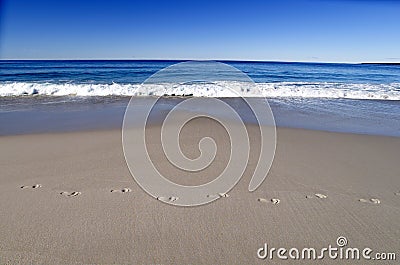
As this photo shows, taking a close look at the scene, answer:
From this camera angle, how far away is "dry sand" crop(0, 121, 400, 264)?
2.51 meters

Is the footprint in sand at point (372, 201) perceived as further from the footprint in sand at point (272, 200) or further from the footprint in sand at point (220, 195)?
the footprint in sand at point (220, 195)

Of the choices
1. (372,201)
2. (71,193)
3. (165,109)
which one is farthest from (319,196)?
(165,109)

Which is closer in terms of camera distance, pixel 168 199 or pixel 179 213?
pixel 179 213

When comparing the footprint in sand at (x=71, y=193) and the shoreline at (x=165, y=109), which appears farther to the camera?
the shoreline at (x=165, y=109)

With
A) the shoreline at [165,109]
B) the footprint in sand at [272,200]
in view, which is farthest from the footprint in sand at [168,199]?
the shoreline at [165,109]

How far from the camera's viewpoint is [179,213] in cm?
311

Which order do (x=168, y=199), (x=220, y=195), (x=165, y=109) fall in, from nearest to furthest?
(x=168, y=199) → (x=220, y=195) → (x=165, y=109)

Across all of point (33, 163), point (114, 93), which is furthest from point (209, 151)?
point (114, 93)

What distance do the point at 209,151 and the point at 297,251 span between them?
9.38ft

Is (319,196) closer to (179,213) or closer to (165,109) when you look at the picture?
(179,213)

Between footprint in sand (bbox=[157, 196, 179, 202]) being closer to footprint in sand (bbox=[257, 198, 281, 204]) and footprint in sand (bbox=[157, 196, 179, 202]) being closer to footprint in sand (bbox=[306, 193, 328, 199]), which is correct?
footprint in sand (bbox=[257, 198, 281, 204])

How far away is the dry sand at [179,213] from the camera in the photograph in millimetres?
2508

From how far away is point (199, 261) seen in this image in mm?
2410

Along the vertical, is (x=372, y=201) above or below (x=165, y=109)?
below
